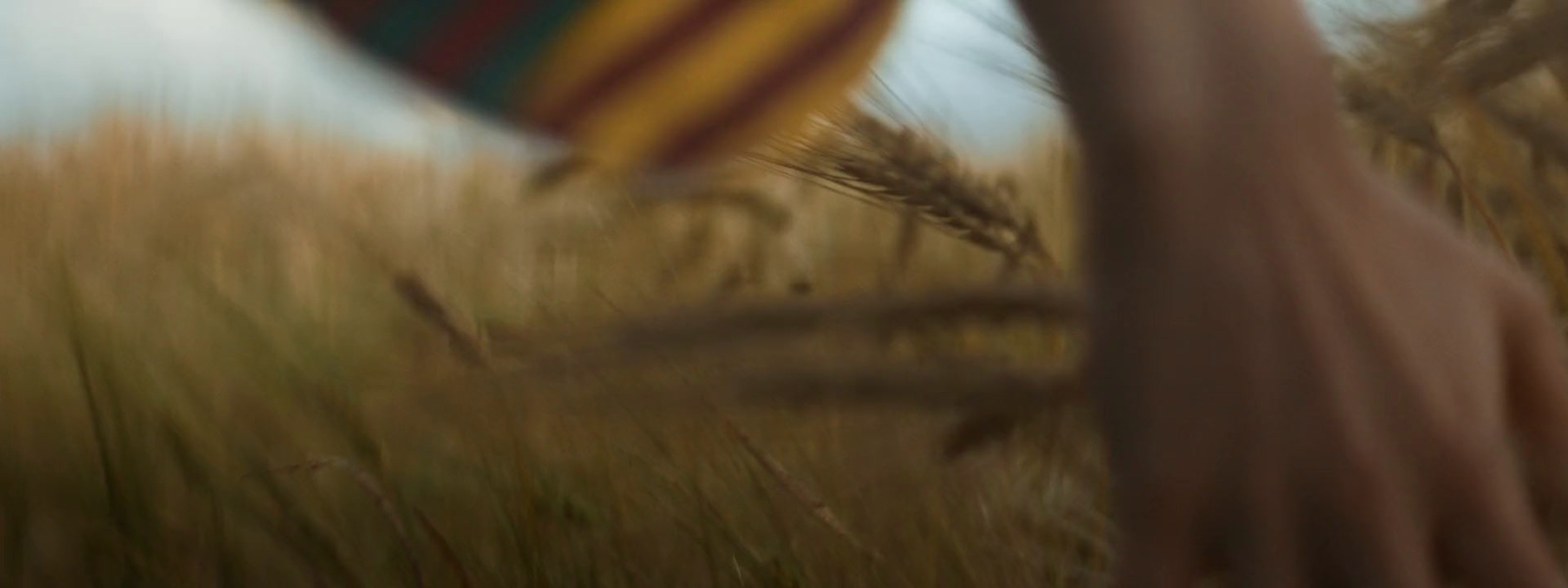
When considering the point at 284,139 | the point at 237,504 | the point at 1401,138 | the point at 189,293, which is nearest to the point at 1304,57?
the point at 1401,138

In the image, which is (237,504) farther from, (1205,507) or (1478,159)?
(1478,159)

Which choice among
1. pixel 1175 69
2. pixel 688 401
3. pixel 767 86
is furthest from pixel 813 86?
pixel 1175 69

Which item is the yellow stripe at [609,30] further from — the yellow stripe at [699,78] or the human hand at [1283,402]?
the human hand at [1283,402]

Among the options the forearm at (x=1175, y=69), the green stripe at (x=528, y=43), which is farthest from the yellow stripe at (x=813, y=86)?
the forearm at (x=1175, y=69)

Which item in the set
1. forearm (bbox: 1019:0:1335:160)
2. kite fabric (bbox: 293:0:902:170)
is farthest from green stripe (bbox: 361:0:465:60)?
forearm (bbox: 1019:0:1335:160)

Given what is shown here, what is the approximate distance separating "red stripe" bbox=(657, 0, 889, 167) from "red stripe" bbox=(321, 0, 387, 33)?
0.18 meters

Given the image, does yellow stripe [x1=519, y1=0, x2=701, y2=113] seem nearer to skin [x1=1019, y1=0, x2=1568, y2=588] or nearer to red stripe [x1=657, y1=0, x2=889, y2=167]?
red stripe [x1=657, y1=0, x2=889, y2=167]

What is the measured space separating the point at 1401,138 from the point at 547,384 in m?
0.35

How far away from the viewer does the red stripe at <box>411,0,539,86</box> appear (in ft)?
2.30

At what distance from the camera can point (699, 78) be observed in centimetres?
72

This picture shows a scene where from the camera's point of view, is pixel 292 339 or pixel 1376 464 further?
pixel 292 339

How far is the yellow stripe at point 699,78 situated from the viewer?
2.33ft

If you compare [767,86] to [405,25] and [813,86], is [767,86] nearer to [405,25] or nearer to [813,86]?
[813,86]

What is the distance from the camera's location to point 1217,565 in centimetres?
24
